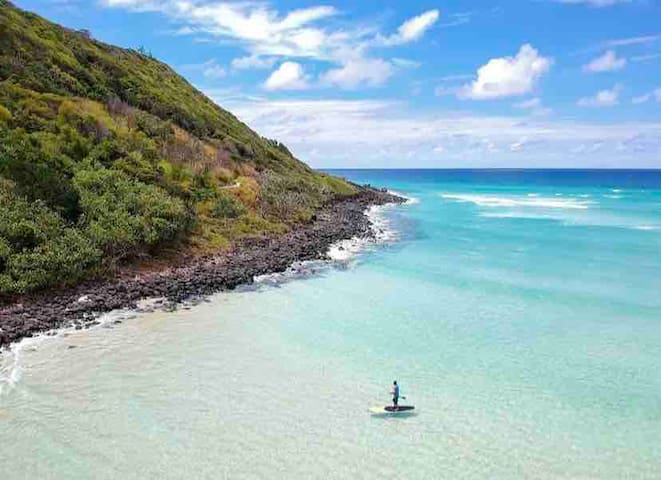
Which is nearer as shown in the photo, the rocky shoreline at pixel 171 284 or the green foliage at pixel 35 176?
the rocky shoreline at pixel 171 284

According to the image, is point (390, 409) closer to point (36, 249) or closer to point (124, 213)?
point (36, 249)

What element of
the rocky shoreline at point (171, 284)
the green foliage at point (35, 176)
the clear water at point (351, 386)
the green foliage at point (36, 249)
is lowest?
the clear water at point (351, 386)

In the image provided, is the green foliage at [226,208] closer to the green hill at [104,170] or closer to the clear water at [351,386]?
the green hill at [104,170]

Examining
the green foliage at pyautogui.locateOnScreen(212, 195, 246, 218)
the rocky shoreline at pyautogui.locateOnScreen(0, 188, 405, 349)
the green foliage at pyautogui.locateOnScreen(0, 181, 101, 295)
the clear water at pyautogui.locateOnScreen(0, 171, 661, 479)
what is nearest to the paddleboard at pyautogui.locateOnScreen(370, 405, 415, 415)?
the clear water at pyautogui.locateOnScreen(0, 171, 661, 479)

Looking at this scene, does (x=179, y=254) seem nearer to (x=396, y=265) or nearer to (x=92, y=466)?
(x=396, y=265)

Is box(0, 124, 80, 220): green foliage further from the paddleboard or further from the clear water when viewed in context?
the paddleboard

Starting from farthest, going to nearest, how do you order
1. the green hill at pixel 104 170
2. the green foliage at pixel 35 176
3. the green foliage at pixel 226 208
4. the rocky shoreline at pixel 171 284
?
1. the green foliage at pixel 226 208
2. the green foliage at pixel 35 176
3. the green hill at pixel 104 170
4. the rocky shoreline at pixel 171 284

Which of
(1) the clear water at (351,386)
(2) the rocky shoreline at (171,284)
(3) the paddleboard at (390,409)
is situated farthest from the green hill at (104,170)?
(3) the paddleboard at (390,409)
